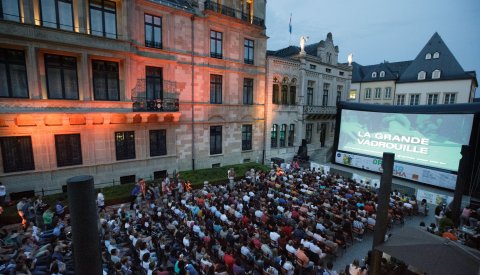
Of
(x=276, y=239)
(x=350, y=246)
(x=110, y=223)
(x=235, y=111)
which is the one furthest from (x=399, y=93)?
(x=110, y=223)

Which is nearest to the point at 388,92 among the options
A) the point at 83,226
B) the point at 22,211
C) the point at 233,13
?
the point at 233,13

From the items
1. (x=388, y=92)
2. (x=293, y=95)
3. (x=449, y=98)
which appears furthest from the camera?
(x=388, y=92)

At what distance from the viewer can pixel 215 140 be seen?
23141 millimetres

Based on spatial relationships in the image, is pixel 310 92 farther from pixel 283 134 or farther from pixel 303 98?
pixel 283 134

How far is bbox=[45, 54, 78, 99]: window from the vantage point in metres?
15.0

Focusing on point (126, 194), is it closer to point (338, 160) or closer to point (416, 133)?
point (338, 160)

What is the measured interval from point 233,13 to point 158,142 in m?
13.8

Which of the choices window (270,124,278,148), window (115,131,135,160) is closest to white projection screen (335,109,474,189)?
window (270,124,278,148)

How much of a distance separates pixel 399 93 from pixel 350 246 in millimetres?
42510

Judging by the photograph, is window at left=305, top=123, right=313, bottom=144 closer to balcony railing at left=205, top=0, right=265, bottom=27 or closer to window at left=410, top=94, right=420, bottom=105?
balcony railing at left=205, top=0, right=265, bottom=27

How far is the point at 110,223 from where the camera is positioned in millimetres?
10914

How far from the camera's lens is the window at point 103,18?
16.0m

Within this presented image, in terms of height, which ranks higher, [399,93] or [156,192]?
[399,93]

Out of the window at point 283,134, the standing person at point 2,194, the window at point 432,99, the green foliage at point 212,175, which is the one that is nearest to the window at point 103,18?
the standing person at point 2,194
